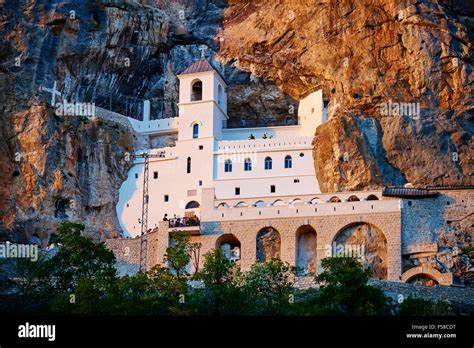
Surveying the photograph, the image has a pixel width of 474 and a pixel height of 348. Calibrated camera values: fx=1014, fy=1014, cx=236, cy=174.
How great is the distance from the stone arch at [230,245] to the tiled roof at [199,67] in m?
14.6

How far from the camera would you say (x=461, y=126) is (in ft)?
229

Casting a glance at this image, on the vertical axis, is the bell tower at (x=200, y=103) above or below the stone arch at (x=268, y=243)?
above

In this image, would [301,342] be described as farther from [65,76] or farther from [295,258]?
[65,76]

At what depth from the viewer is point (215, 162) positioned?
7300cm

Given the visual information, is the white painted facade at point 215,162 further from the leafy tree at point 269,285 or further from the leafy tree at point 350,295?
the leafy tree at point 350,295

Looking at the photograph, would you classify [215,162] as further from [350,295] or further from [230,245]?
[350,295]

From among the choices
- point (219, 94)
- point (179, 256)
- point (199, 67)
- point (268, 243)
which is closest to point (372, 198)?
point (268, 243)

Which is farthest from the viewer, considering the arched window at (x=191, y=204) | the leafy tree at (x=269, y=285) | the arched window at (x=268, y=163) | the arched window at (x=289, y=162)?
the arched window at (x=268, y=163)

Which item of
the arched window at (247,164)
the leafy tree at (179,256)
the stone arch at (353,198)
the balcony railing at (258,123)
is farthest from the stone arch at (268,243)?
the balcony railing at (258,123)

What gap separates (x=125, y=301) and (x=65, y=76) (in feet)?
87.8

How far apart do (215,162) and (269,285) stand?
1796cm

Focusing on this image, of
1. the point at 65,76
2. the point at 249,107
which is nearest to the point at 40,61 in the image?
the point at 65,76

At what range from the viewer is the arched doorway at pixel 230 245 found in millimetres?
66812

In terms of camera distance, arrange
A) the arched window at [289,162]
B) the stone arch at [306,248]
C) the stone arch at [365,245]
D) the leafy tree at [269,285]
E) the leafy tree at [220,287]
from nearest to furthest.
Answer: the leafy tree at [220,287] < the leafy tree at [269,285] < the stone arch at [365,245] < the stone arch at [306,248] < the arched window at [289,162]
